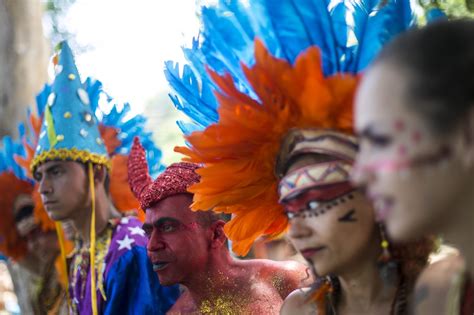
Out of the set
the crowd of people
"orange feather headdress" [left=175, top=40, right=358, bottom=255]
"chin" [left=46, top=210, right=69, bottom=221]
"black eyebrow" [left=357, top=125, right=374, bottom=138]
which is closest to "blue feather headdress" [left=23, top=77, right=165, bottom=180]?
the crowd of people

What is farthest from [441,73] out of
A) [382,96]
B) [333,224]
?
[333,224]

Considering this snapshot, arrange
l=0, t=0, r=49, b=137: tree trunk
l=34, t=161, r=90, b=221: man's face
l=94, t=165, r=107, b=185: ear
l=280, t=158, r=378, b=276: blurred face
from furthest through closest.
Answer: l=0, t=0, r=49, b=137: tree trunk → l=94, t=165, r=107, b=185: ear → l=34, t=161, r=90, b=221: man's face → l=280, t=158, r=378, b=276: blurred face

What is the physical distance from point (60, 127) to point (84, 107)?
0.22 m

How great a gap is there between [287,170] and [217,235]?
1259 mm

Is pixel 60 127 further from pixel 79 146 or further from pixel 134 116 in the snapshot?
pixel 134 116

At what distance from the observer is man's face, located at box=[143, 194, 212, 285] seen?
3889 millimetres

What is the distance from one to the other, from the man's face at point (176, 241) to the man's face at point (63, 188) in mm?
1022

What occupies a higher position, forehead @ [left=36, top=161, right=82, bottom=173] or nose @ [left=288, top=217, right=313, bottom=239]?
forehead @ [left=36, top=161, right=82, bottom=173]

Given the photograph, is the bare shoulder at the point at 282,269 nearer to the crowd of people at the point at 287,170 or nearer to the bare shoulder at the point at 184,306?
the crowd of people at the point at 287,170

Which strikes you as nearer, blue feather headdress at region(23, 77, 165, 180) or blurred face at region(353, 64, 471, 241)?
blurred face at region(353, 64, 471, 241)

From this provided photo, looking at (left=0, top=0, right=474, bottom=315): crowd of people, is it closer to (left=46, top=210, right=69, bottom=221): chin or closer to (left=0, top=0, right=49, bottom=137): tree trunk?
(left=46, top=210, right=69, bottom=221): chin

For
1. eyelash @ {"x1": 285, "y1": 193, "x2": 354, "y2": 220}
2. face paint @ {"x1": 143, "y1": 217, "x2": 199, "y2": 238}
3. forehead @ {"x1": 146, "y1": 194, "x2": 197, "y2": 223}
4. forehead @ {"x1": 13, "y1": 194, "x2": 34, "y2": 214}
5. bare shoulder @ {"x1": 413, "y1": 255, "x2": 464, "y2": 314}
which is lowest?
bare shoulder @ {"x1": 413, "y1": 255, "x2": 464, "y2": 314}

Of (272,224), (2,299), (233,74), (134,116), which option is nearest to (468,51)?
(233,74)

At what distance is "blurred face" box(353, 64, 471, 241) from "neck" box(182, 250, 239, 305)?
6.71ft
